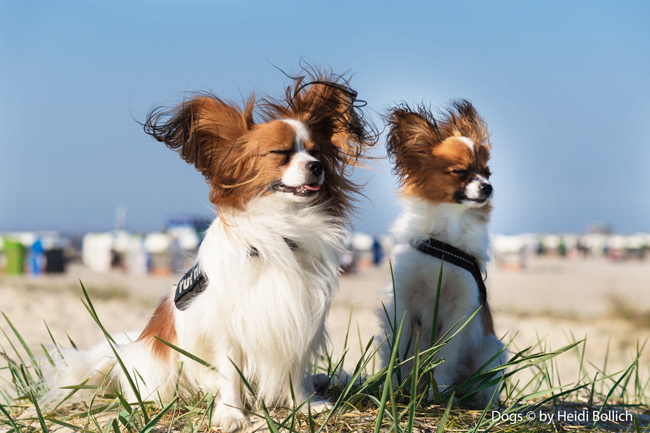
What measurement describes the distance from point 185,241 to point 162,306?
18.3m

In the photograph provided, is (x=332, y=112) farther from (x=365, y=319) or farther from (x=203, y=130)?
(x=365, y=319)

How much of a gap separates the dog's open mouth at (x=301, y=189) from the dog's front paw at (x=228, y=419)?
43.4 inches

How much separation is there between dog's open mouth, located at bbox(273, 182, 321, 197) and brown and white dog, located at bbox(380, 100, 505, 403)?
36.4 inches

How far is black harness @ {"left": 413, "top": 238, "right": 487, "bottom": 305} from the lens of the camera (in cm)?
328

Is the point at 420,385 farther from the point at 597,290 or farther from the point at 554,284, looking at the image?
the point at 554,284

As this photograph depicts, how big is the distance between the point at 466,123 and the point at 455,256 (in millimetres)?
1245

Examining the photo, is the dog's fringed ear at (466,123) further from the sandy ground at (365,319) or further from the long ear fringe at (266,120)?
the sandy ground at (365,319)

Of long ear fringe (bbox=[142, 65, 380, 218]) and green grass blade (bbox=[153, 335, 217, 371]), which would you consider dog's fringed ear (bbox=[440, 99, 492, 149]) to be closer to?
long ear fringe (bbox=[142, 65, 380, 218])

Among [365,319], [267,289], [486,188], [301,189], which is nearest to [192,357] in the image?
[267,289]

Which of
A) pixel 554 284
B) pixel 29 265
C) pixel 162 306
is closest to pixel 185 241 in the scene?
pixel 29 265

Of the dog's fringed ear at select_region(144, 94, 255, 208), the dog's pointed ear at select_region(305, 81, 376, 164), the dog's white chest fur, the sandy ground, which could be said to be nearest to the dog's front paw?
the dog's white chest fur

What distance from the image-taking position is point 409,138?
3646 mm

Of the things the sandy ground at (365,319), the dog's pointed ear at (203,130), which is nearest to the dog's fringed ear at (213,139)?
the dog's pointed ear at (203,130)

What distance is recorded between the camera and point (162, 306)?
2.99 meters
